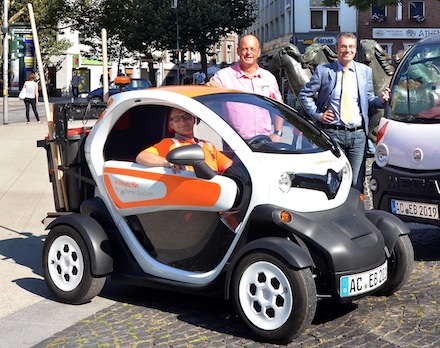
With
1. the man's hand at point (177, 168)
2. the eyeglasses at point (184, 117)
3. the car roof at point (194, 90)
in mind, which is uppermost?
the car roof at point (194, 90)

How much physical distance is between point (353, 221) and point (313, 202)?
265mm

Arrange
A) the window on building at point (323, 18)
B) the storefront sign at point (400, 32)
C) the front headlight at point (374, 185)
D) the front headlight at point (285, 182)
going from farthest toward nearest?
the window on building at point (323, 18)
the storefront sign at point (400, 32)
the front headlight at point (374, 185)
the front headlight at point (285, 182)

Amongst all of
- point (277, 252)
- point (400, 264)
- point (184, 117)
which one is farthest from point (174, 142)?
point (400, 264)

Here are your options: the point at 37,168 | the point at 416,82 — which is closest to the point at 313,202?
the point at 416,82

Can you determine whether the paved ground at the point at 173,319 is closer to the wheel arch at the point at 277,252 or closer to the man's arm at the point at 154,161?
the wheel arch at the point at 277,252

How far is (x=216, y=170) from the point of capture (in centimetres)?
510

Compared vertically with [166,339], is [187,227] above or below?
above

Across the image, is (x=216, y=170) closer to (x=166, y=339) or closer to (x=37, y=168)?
(x=166, y=339)

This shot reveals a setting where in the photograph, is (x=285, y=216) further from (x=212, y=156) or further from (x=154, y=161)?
(x=154, y=161)

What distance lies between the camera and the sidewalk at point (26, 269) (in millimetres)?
5230

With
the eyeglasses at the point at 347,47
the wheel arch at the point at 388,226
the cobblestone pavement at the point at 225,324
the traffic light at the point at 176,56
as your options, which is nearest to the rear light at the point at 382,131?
the eyeglasses at the point at 347,47

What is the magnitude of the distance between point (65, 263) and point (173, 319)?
850 millimetres

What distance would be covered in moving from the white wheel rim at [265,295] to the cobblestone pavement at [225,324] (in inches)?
5.9

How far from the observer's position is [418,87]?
24.9ft
